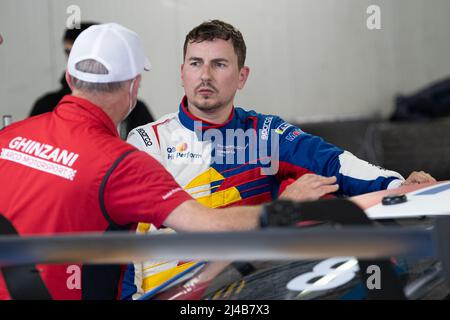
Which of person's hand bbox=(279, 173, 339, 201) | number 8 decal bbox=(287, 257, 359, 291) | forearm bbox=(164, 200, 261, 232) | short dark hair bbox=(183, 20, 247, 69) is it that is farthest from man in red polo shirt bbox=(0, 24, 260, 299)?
short dark hair bbox=(183, 20, 247, 69)

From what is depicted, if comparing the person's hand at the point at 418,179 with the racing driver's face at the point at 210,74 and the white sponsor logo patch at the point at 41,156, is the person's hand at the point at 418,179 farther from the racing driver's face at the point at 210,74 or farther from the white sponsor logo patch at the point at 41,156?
the white sponsor logo patch at the point at 41,156

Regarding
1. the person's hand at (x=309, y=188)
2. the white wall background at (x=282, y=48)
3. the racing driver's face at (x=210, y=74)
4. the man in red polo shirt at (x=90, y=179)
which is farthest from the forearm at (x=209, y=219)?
the white wall background at (x=282, y=48)

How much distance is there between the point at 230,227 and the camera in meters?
1.69

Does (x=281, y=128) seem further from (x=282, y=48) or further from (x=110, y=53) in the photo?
(x=282, y=48)

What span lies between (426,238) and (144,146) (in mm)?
1383

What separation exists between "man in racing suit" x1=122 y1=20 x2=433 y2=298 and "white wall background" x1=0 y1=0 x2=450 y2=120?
1930mm

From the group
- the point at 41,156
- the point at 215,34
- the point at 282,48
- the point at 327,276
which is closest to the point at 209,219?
the point at 327,276

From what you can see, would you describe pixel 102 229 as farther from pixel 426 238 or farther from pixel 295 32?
pixel 295 32

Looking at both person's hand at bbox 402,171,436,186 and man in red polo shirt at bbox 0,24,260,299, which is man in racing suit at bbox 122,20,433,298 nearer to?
person's hand at bbox 402,171,436,186

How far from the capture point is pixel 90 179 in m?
1.77

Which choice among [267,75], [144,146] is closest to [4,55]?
[267,75]

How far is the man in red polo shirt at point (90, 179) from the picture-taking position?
1753mm

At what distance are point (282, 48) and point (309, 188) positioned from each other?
429cm

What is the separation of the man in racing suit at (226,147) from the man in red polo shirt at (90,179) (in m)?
0.55
